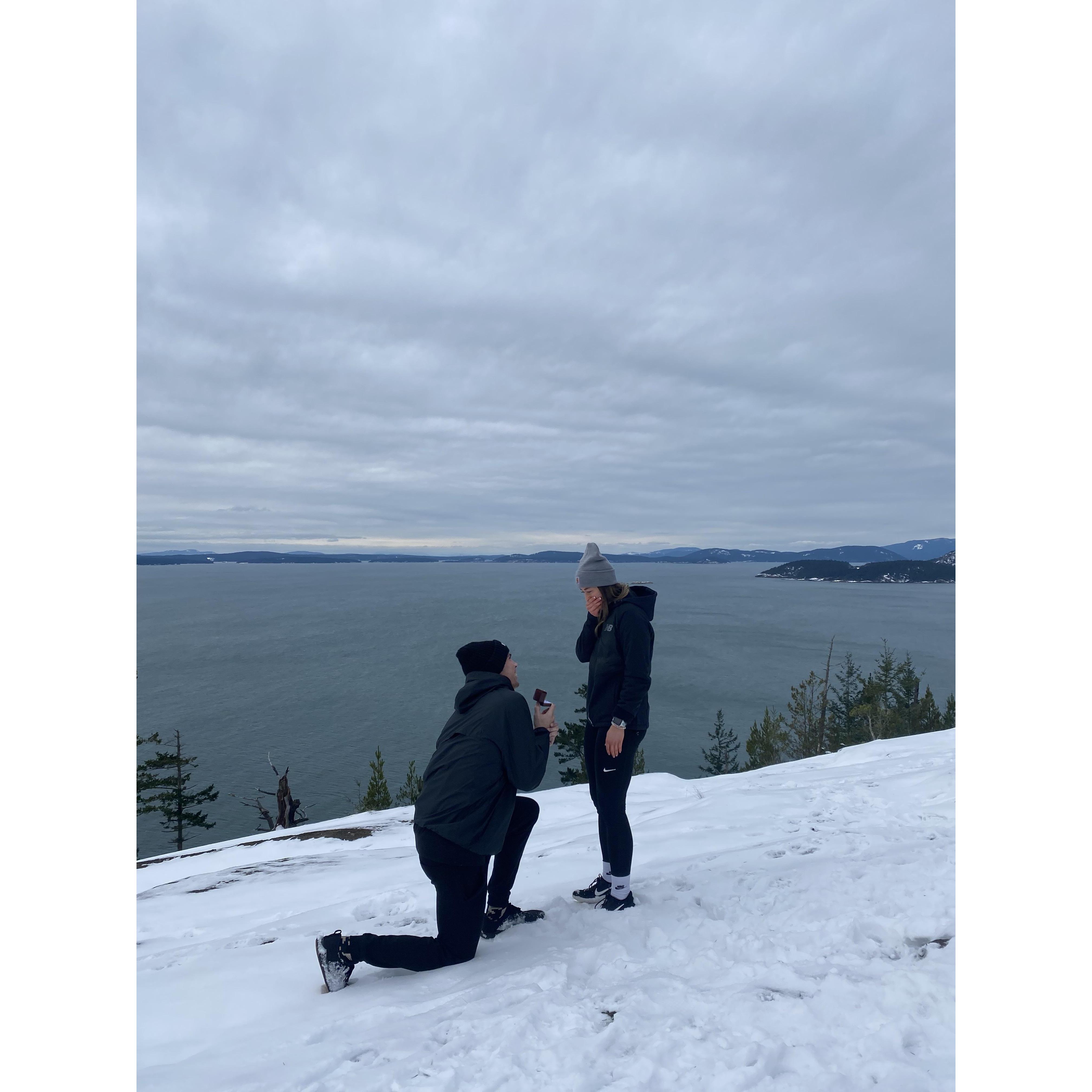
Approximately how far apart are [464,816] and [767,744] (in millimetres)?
44785

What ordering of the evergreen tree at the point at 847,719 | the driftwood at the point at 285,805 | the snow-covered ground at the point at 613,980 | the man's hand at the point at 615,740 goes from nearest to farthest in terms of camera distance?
1. the snow-covered ground at the point at 613,980
2. the man's hand at the point at 615,740
3. the driftwood at the point at 285,805
4. the evergreen tree at the point at 847,719

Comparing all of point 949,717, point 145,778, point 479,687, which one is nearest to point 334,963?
point 479,687

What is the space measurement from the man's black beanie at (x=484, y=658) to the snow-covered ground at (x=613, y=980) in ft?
5.69

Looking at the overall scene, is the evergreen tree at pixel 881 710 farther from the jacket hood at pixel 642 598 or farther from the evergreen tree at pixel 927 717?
the jacket hood at pixel 642 598

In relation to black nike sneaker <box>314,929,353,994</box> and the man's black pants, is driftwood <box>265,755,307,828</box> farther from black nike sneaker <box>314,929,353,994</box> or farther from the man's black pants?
the man's black pants

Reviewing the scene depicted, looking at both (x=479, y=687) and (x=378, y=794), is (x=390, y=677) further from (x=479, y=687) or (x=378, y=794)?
(x=479, y=687)

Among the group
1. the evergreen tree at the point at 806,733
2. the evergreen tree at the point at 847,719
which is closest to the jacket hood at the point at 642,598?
the evergreen tree at the point at 806,733

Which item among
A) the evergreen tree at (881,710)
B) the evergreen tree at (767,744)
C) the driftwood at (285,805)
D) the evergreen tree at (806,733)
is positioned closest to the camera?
the driftwood at (285,805)

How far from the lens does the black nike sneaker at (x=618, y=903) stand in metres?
4.34

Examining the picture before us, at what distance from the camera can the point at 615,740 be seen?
169 inches

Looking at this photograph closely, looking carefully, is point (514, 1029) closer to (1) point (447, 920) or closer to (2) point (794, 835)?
(1) point (447, 920)

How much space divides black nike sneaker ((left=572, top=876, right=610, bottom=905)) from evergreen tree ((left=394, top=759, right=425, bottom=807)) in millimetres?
33422

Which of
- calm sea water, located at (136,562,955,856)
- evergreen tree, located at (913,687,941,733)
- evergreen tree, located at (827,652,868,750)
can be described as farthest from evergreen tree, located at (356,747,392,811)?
evergreen tree, located at (913,687,941,733)

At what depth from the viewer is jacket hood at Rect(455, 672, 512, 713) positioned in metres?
3.97
